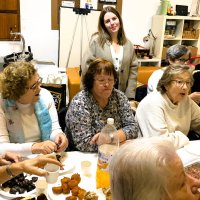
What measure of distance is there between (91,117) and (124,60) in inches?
39.5

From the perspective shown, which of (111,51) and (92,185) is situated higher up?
(111,51)

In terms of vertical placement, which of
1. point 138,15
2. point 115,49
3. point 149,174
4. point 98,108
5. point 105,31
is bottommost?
point 98,108

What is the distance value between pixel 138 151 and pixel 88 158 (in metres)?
0.82

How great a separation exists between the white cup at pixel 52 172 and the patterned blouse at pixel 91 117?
0.31m

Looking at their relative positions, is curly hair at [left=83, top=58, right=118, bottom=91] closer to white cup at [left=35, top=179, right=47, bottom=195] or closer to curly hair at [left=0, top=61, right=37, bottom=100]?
curly hair at [left=0, top=61, right=37, bottom=100]

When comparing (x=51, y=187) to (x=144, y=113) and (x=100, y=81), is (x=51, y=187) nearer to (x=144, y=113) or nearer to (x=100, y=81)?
(x=100, y=81)

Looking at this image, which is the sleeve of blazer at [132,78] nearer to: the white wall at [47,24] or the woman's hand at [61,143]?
the woman's hand at [61,143]

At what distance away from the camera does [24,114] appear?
173 centimetres

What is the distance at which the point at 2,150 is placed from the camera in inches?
61.4

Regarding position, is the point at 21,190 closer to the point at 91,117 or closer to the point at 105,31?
the point at 91,117

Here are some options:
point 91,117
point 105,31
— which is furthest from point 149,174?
point 105,31

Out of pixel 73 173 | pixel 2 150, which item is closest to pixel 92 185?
pixel 73 173

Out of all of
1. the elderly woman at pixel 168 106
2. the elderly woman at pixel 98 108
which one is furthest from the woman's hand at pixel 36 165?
the elderly woman at pixel 168 106

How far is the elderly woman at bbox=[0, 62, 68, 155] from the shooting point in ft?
5.26
